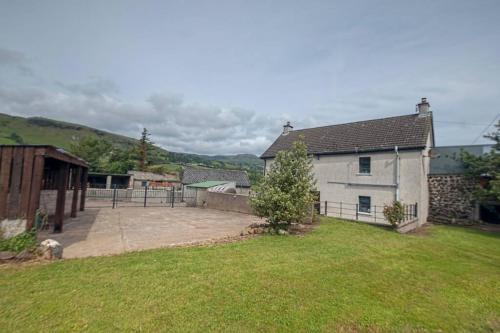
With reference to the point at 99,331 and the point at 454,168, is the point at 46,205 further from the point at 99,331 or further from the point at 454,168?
the point at 454,168

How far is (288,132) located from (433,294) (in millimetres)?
22142

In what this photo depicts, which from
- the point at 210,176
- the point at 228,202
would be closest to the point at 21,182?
the point at 228,202

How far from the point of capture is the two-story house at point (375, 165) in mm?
16297

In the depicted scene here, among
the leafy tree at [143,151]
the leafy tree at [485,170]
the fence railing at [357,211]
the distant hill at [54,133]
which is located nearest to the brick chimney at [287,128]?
the fence railing at [357,211]

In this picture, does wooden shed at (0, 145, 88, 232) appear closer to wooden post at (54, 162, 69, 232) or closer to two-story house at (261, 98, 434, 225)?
wooden post at (54, 162, 69, 232)

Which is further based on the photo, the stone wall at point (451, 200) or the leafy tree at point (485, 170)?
the stone wall at point (451, 200)

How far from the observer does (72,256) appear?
22.4ft

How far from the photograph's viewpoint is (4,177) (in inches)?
276

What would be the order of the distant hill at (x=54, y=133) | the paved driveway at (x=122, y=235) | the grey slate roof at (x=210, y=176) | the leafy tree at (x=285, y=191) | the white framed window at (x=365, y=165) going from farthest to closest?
the distant hill at (x=54, y=133)
the grey slate roof at (x=210, y=176)
the white framed window at (x=365, y=165)
the leafy tree at (x=285, y=191)
the paved driveway at (x=122, y=235)

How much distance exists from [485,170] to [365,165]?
23.6ft

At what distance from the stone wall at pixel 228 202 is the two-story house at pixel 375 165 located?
6297 millimetres

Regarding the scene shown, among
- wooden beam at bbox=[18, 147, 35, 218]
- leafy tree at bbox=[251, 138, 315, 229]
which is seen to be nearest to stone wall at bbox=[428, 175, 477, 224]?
leafy tree at bbox=[251, 138, 315, 229]

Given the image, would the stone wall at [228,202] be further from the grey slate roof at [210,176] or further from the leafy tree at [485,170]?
the grey slate roof at [210,176]

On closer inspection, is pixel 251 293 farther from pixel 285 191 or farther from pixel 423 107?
pixel 423 107
